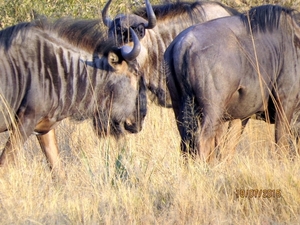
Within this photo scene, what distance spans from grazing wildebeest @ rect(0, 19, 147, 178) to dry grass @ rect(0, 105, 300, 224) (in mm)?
435

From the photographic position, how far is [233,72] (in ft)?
17.2

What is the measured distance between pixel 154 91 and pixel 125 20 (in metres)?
0.76

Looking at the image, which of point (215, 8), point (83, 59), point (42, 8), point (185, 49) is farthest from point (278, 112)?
point (42, 8)

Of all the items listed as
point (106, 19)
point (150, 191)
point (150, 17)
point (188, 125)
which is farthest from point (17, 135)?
point (106, 19)

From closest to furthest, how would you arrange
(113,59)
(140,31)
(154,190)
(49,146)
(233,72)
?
(154,190) < (233,72) < (113,59) < (49,146) < (140,31)

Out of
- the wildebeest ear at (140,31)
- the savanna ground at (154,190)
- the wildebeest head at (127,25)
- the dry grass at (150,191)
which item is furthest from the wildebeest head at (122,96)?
the wildebeest ear at (140,31)

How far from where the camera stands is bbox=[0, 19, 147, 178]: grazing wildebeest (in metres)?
5.65

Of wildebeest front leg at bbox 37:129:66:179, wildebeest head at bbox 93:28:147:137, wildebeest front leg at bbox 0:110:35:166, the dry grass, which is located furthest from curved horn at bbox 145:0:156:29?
wildebeest front leg at bbox 0:110:35:166

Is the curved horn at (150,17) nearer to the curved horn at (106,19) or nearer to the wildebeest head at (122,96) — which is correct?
the curved horn at (106,19)

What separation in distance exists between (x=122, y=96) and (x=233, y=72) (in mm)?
1220

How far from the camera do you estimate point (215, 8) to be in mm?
7391

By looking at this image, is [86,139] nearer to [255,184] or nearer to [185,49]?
[185,49]

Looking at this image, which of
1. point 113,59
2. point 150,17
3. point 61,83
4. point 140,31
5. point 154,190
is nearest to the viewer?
point 154,190

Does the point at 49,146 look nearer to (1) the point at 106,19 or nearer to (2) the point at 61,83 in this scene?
(2) the point at 61,83
